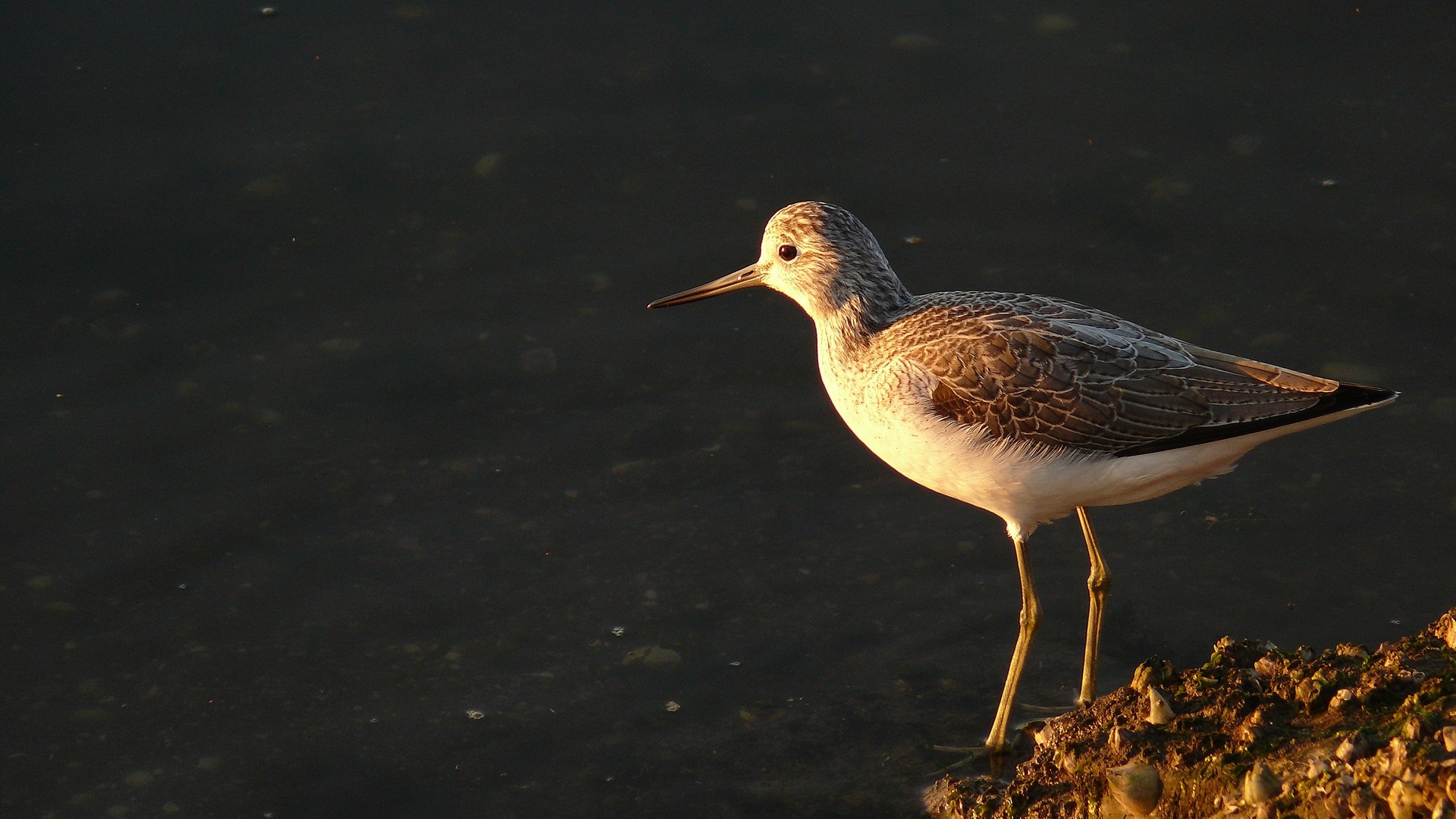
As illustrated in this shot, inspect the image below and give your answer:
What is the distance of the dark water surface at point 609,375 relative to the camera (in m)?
6.74

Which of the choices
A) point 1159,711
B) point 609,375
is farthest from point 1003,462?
point 609,375

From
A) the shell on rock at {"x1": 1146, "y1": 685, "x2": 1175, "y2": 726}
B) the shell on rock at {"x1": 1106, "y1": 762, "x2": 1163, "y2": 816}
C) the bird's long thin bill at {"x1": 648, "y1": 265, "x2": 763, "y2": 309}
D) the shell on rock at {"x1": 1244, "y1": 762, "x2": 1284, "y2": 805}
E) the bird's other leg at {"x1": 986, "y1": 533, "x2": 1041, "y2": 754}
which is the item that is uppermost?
the bird's long thin bill at {"x1": 648, "y1": 265, "x2": 763, "y2": 309}

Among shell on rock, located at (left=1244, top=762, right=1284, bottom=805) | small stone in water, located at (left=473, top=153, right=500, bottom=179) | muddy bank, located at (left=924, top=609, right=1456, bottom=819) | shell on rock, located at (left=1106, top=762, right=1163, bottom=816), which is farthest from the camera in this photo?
small stone in water, located at (left=473, top=153, right=500, bottom=179)

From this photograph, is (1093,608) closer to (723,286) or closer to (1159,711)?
(1159,711)

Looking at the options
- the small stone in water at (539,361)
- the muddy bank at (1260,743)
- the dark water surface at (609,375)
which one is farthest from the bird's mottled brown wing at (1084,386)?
the small stone in water at (539,361)

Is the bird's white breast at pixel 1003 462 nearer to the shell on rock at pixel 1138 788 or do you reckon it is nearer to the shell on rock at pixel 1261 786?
the shell on rock at pixel 1138 788

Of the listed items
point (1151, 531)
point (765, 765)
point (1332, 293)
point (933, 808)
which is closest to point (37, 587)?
point (765, 765)

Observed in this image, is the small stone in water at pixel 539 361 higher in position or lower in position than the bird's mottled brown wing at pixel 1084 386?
lower

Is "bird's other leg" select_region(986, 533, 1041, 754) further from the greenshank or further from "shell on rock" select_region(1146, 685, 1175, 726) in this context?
"shell on rock" select_region(1146, 685, 1175, 726)


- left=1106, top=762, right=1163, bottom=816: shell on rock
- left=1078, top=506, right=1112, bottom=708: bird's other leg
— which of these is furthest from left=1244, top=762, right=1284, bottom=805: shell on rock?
left=1078, top=506, right=1112, bottom=708: bird's other leg

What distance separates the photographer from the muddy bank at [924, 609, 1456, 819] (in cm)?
419

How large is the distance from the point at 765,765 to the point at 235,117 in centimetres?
595

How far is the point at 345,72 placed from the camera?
1005cm

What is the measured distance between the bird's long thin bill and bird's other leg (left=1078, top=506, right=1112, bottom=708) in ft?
6.49
